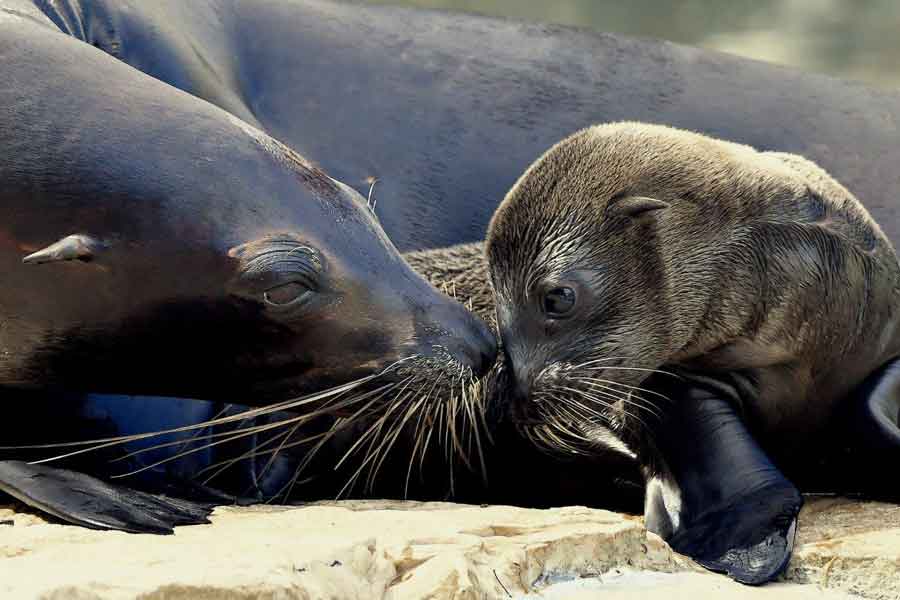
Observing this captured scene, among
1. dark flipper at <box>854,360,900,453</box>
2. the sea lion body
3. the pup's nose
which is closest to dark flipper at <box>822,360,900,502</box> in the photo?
dark flipper at <box>854,360,900,453</box>

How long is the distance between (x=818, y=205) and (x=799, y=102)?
1877 mm

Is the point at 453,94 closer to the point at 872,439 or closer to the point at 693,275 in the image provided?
the point at 693,275

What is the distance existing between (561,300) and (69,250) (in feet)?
5.23

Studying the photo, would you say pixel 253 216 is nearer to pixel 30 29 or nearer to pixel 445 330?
pixel 445 330

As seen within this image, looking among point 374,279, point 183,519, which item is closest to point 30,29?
point 374,279

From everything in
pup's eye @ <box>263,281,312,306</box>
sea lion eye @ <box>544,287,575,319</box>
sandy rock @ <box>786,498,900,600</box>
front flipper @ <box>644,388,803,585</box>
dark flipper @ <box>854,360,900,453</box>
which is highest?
Answer: sea lion eye @ <box>544,287,575,319</box>

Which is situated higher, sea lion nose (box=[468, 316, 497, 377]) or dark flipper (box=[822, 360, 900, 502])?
sea lion nose (box=[468, 316, 497, 377])

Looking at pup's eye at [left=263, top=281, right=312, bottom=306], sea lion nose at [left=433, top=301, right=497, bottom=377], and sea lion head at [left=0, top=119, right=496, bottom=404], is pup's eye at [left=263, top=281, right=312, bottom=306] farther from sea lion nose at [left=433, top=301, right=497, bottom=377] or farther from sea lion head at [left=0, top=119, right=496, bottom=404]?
sea lion nose at [left=433, top=301, right=497, bottom=377]

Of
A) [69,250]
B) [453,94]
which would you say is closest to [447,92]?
[453,94]

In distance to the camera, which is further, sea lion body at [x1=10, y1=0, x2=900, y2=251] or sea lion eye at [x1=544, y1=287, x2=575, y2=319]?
sea lion body at [x1=10, y1=0, x2=900, y2=251]

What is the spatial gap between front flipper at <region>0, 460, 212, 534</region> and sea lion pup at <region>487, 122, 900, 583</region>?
1409 millimetres

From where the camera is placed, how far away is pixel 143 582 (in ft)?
7.81

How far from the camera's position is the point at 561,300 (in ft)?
14.8

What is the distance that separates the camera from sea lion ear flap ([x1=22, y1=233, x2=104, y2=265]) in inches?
138
